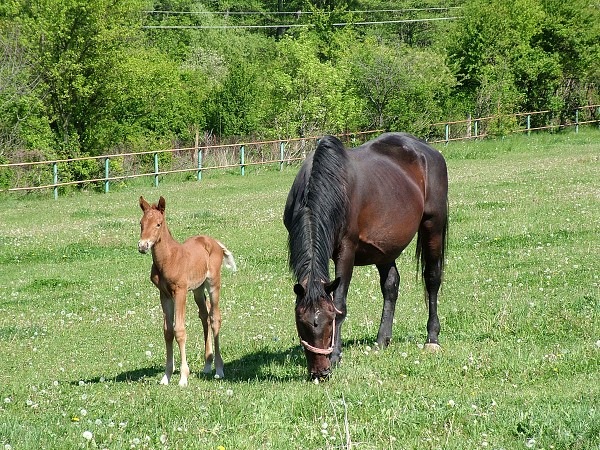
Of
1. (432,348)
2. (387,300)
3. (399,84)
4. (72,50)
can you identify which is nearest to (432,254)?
(387,300)

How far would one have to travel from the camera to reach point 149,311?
12383 mm

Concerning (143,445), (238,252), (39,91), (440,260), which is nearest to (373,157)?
(440,260)

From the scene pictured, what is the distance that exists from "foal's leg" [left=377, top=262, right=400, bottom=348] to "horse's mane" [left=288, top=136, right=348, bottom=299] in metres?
1.72

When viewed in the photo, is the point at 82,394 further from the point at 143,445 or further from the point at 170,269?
the point at 143,445

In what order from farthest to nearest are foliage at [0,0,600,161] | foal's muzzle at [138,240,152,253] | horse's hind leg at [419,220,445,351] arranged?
foliage at [0,0,600,161], horse's hind leg at [419,220,445,351], foal's muzzle at [138,240,152,253]

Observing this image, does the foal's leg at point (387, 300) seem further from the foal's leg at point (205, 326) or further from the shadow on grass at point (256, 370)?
the foal's leg at point (205, 326)

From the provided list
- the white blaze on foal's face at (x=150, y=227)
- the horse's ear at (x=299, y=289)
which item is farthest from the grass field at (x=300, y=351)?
the white blaze on foal's face at (x=150, y=227)

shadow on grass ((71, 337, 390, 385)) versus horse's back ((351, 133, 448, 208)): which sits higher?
horse's back ((351, 133, 448, 208))

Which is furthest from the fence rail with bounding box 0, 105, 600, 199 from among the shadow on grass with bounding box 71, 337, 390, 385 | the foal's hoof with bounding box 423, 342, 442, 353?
the foal's hoof with bounding box 423, 342, 442, 353

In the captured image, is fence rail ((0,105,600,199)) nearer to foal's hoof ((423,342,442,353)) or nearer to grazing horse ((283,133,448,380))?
grazing horse ((283,133,448,380))

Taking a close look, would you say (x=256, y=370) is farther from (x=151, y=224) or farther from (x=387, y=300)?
(x=387, y=300)

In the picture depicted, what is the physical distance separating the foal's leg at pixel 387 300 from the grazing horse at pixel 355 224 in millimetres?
12

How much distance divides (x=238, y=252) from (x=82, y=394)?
31.9ft

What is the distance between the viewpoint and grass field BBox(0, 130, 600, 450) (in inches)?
219
